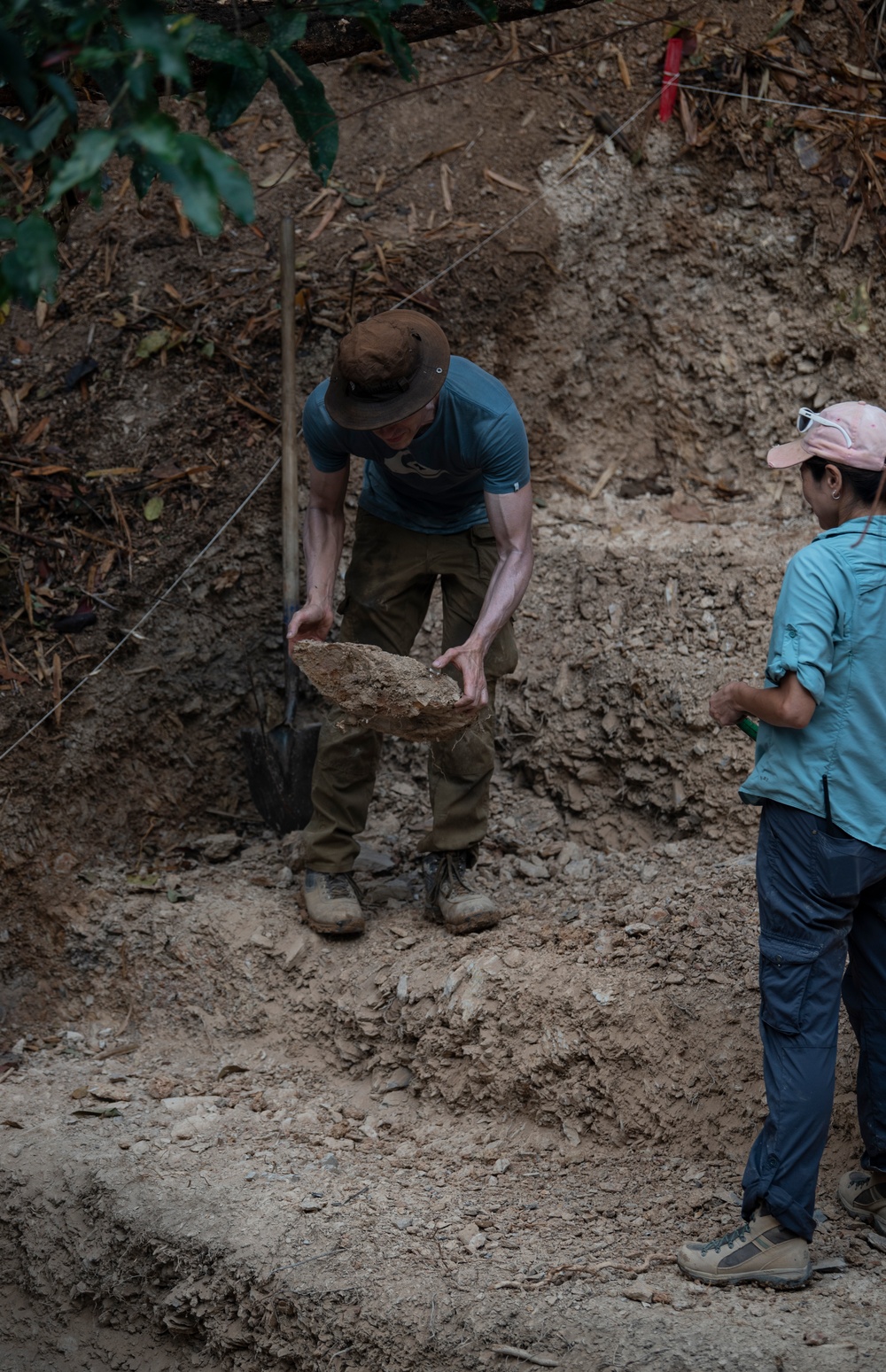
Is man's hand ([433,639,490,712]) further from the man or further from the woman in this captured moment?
the woman

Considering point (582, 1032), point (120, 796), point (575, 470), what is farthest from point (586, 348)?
point (582, 1032)

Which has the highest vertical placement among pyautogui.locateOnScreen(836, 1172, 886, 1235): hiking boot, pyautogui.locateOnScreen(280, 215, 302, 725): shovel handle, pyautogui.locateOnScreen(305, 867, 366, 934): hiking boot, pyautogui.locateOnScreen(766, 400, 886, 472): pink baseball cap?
pyautogui.locateOnScreen(766, 400, 886, 472): pink baseball cap

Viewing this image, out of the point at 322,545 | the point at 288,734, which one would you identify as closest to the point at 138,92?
the point at 322,545

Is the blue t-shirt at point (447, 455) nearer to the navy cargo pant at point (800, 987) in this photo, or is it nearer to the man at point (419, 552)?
the man at point (419, 552)

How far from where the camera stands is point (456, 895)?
4215 mm

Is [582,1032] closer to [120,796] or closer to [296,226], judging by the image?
[120,796]

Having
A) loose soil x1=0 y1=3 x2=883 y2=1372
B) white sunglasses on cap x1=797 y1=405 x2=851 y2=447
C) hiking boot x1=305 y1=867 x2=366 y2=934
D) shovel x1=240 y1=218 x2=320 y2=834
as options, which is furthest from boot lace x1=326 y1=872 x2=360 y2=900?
white sunglasses on cap x1=797 y1=405 x2=851 y2=447

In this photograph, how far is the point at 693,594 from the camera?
5168 millimetres

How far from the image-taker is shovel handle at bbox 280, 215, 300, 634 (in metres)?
4.99

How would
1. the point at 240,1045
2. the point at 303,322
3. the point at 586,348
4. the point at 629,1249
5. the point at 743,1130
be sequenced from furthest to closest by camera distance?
the point at 586,348 → the point at 303,322 → the point at 240,1045 → the point at 743,1130 → the point at 629,1249

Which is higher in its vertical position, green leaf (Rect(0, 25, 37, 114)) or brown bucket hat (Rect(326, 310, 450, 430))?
green leaf (Rect(0, 25, 37, 114))

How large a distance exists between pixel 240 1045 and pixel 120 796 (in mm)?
1250

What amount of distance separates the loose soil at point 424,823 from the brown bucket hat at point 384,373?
0.75 meters

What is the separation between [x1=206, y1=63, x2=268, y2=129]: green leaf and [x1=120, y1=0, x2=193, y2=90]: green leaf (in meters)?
0.42
